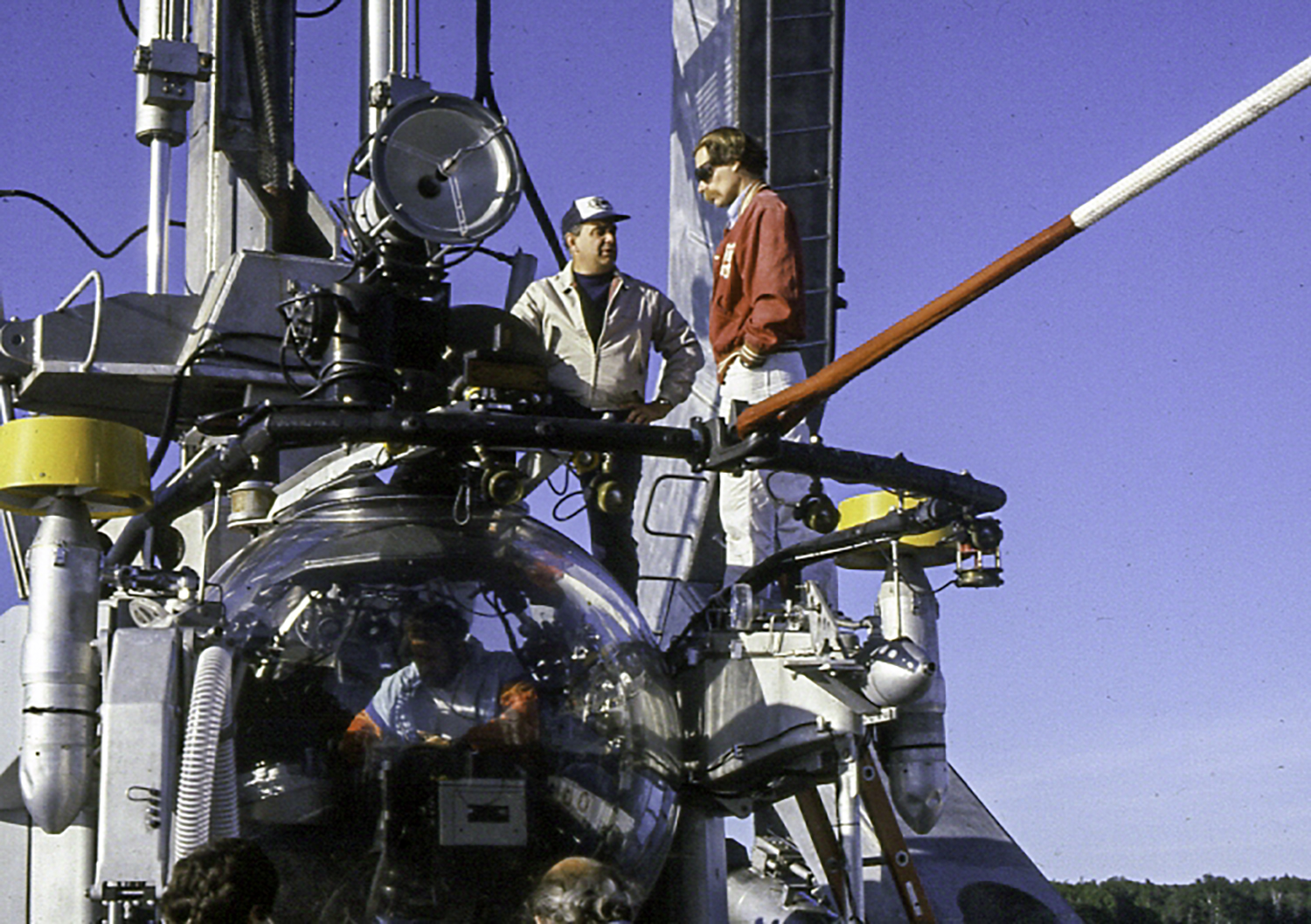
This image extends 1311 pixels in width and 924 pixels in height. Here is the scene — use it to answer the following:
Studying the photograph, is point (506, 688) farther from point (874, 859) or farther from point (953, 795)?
point (953, 795)

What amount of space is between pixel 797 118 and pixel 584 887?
35.1 feet

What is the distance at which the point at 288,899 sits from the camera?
5145 mm

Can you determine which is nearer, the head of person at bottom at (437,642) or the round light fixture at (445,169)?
the head of person at bottom at (437,642)

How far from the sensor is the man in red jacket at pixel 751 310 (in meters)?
7.60

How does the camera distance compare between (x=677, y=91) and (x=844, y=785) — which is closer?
(x=844, y=785)

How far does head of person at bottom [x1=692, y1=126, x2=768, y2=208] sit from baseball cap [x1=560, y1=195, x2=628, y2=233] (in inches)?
15.2

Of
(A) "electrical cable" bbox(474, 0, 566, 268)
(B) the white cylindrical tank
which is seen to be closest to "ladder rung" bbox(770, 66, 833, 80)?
(A) "electrical cable" bbox(474, 0, 566, 268)

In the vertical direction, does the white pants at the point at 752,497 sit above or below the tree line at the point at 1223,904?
above

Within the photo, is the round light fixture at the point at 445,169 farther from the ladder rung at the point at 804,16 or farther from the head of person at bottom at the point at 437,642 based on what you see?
the ladder rung at the point at 804,16

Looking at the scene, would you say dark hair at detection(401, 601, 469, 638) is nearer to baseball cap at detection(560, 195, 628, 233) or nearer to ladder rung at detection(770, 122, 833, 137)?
baseball cap at detection(560, 195, 628, 233)

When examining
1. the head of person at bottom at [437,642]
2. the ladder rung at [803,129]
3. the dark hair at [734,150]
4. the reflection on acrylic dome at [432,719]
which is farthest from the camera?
the ladder rung at [803,129]

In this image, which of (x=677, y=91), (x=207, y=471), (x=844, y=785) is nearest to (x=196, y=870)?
(x=207, y=471)

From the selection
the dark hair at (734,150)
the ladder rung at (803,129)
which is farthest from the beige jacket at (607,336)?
the ladder rung at (803,129)

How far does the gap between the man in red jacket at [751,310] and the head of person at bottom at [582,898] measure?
342cm
